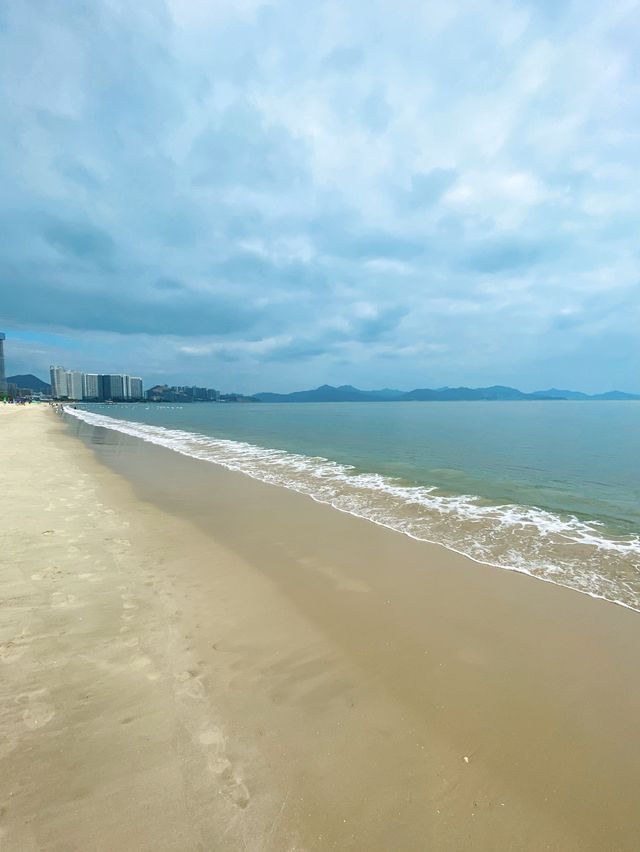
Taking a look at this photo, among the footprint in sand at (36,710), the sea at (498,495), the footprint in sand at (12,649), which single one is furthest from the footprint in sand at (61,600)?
the sea at (498,495)

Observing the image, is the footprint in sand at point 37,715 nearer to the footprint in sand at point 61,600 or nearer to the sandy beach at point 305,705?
the sandy beach at point 305,705

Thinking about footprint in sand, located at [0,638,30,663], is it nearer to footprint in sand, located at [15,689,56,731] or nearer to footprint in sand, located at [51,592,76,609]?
footprint in sand, located at [15,689,56,731]

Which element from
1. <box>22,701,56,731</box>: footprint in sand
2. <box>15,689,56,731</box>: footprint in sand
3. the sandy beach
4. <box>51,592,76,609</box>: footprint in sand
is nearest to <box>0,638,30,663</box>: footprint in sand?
the sandy beach

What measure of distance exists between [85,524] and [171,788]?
7673mm

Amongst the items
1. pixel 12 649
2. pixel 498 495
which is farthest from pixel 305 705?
pixel 498 495

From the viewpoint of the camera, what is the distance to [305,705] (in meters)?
4.04

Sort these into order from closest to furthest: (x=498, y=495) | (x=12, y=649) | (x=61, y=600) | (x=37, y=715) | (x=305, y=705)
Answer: (x=37, y=715), (x=305, y=705), (x=12, y=649), (x=61, y=600), (x=498, y=495)

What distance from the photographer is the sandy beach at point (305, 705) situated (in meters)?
2.89

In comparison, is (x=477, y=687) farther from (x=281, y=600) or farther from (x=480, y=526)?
(x=480, y=526)

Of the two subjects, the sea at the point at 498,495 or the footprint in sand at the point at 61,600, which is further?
the sea at the point at 498,495

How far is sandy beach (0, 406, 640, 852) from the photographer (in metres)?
2.89

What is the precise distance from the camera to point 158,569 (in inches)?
286

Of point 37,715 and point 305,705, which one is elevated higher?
point 37,715

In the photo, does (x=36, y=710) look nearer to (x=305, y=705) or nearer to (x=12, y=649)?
(x=12, y=649)
